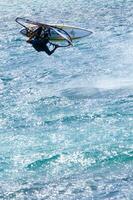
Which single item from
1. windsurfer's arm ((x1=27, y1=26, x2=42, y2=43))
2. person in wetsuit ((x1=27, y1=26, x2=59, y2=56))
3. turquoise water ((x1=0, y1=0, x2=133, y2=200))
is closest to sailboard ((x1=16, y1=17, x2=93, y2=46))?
windsurfer's arm ((x1=27, y1=26, x2=42, y2=43))

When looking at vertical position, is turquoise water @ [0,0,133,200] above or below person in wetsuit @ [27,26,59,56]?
below

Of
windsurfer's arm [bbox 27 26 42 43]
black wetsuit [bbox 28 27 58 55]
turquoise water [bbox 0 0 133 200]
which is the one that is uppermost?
windsurfer's arm [bbox 27 26 42 43]

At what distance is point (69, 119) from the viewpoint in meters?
62.9

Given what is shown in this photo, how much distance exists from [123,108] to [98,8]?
75.6m

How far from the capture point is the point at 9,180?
50250 mm

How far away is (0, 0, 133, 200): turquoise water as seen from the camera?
48781 mm

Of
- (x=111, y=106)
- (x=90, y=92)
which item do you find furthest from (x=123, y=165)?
(x=90, y=92)

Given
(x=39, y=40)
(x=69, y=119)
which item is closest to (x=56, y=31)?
(x=39, y=40)

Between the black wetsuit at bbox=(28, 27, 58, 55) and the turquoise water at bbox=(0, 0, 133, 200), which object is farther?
the black wetsuit at bbox=(28, 27, 58, 55)

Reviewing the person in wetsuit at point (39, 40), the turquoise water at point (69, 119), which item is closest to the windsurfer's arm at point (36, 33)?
the person in wetsuit at point (39, 40)

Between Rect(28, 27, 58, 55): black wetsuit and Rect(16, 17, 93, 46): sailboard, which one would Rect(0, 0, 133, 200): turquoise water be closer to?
Rect(16, 17, 93, 46): sailboard

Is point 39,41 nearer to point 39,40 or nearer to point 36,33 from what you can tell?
point 39,40

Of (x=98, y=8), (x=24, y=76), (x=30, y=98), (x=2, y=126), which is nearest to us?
(x=2, y=126)

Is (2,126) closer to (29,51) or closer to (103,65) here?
(103,65)
